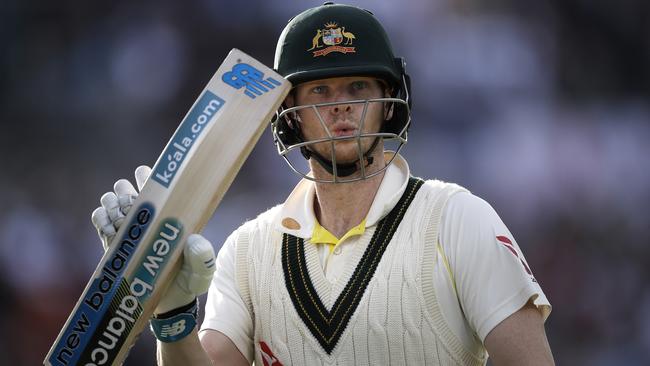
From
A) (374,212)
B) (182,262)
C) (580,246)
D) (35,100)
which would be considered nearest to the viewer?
(182,262)

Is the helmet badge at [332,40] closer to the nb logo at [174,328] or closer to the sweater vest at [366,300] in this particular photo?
the sweater vest at [366,300]

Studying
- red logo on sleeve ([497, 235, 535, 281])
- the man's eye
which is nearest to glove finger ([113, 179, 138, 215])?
the man's eye

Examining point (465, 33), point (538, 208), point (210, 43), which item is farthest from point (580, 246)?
point (210, 43)

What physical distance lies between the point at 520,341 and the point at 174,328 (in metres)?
0.91

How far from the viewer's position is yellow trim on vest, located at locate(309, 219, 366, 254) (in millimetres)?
3068

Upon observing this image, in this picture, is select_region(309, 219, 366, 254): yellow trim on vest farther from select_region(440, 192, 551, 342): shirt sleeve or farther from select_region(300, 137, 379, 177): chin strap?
select_region(440, 192, 551, 342): shirt sleeve

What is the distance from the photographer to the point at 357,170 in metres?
3.10

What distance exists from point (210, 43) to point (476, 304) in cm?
466

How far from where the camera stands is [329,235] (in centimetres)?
312

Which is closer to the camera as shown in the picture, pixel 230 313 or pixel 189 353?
pixel 189 353

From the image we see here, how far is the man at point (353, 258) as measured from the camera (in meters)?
2.78

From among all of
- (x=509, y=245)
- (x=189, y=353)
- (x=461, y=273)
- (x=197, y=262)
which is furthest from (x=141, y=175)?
(x=509, y=245)

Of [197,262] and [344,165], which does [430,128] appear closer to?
[344,165]

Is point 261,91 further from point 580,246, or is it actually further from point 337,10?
point 580,246
